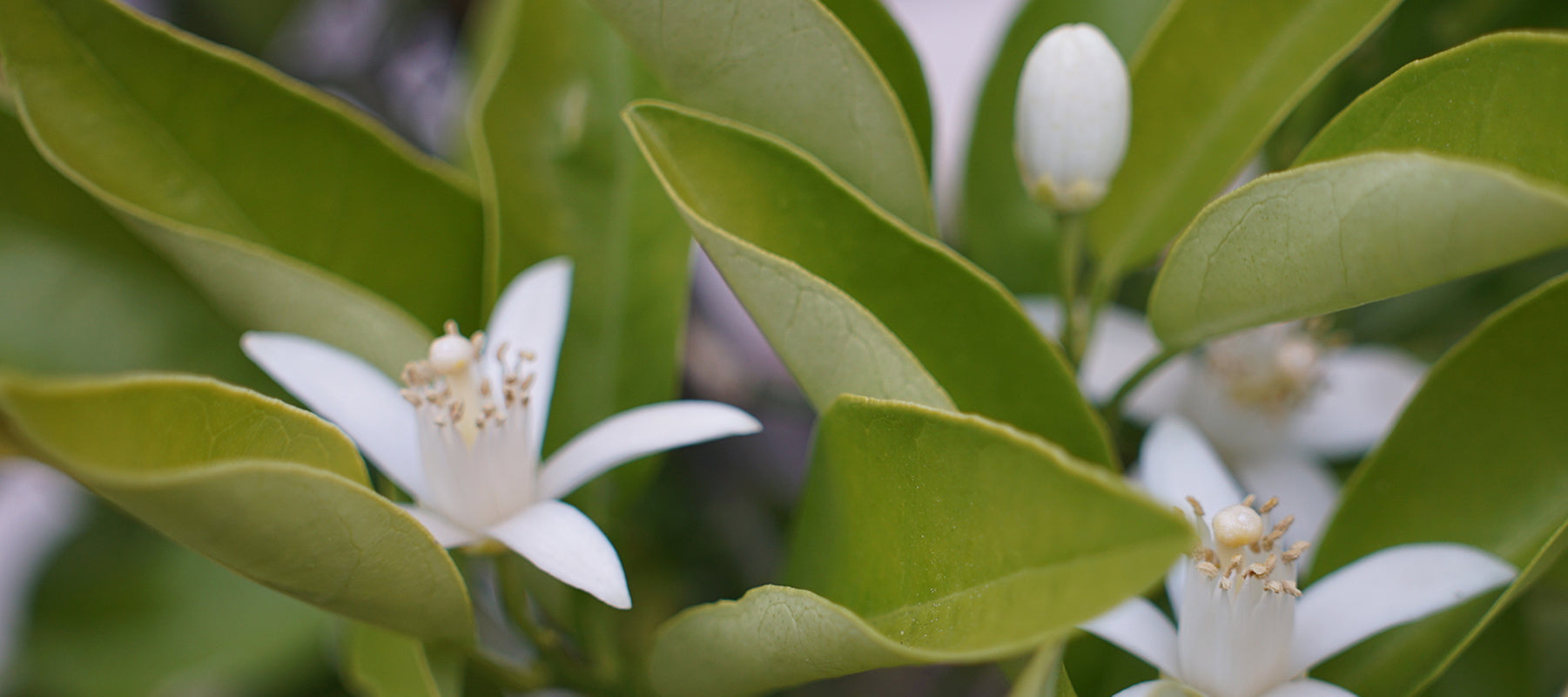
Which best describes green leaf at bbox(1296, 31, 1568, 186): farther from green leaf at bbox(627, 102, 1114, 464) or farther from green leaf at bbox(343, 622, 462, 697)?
green leaf at bbox(343, 622, 462, 697)

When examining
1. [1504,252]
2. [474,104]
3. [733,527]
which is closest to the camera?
[1504,252]

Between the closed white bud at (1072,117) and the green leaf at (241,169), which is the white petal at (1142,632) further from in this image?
the green leaf at (241,169)

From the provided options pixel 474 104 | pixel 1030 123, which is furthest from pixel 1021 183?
pixel 474 104

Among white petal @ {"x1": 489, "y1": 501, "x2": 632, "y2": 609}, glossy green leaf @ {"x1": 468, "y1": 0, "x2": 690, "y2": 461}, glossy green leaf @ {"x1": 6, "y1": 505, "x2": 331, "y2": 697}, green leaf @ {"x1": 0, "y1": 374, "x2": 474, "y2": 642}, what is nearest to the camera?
green leaf @ {"x1": 0, "y1": 374, "x2": 474, "y2": 642}

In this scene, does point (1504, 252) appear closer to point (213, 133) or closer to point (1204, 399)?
point (1204, 399)

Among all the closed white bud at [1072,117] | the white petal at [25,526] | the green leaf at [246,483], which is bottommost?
the white petal at [25,526]

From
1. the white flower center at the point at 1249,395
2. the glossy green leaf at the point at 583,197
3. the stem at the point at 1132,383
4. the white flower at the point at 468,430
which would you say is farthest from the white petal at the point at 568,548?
the white flower center at the point at 1249,395

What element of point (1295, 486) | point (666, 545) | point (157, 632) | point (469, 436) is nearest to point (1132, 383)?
point (1295, 486)

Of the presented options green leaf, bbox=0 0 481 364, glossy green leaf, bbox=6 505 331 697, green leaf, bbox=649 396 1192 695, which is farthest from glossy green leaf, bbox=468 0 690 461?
glossy green leaf, bbox=6 505 331 697
